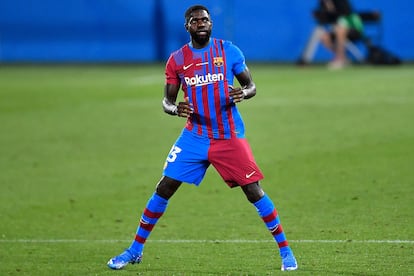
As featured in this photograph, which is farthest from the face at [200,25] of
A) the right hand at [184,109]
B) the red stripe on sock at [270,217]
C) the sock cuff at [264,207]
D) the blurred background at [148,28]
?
the blurred background at [148,28]

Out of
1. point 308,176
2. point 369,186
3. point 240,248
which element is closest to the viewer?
point 240,248

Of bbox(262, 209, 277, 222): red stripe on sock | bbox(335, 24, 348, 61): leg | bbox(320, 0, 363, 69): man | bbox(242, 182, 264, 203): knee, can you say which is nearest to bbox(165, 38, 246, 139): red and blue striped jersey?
bbox(242, 182, 264, 203): knee

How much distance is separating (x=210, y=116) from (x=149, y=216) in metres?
0.94

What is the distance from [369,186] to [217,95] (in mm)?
4427

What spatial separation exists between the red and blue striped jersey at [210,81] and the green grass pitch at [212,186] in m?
1.15

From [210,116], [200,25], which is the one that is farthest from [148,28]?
[200,25]

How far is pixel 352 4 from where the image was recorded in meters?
30.1

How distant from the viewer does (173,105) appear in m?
8.16

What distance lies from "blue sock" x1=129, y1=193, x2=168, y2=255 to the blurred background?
2189 centimetres

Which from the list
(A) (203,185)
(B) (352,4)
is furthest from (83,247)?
(B) (352,4)

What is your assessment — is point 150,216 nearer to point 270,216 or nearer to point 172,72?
point 270,216

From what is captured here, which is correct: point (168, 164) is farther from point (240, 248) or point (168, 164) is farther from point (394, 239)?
point (394, 239)

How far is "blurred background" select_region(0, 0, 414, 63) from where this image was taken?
29.9 metres

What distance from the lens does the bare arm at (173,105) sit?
8000 millimetres
